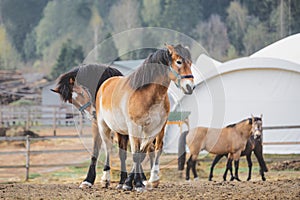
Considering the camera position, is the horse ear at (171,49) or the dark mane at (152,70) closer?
the horse ear at (171,49)

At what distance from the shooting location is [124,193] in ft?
25.9

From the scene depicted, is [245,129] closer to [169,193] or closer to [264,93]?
[264,93]

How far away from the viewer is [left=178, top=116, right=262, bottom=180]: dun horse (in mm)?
13102

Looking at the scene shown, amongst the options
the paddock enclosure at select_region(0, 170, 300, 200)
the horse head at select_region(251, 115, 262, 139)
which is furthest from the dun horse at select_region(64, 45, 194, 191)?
the horse head at select_region(251, 115, 262, 139)

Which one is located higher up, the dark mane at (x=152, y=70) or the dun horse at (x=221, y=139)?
the dark mane at (x=152, y=70)

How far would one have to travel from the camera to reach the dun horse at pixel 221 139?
43.0 ft

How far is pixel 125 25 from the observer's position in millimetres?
58344

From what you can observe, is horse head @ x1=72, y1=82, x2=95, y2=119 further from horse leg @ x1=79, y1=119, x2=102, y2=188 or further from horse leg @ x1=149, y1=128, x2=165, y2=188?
horse leg @ x1=149, y1=128, x2=165, y2=188

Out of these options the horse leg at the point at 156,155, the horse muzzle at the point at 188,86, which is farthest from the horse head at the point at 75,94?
the horse muzzle at the point at 188,86

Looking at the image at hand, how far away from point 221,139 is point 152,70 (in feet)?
19.5

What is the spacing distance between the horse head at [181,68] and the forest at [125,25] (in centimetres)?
4339

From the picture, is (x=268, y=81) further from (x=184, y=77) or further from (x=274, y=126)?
(x=184, y=77)

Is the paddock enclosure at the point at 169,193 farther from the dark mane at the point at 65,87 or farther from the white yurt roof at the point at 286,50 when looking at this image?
the white yurt roof at the point at 286,50

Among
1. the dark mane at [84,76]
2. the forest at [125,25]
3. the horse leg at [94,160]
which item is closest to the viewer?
the horse leg at [94,160]
